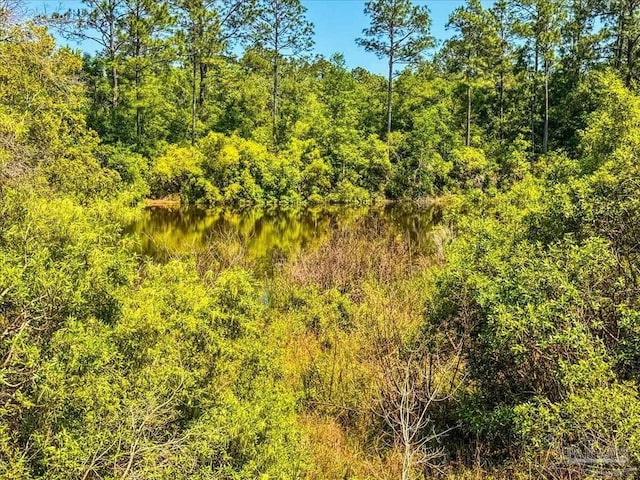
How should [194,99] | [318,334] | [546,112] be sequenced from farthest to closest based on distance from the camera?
[194,99] → [546,112] → [318,334]

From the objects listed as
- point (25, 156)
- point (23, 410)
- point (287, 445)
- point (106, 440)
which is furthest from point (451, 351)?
point (25, 156)

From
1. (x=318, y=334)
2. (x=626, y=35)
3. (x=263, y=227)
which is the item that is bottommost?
(x=318, y=334)

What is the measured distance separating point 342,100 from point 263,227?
57.6 ft

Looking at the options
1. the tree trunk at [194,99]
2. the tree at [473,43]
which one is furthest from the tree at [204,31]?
the tree at [473,43]

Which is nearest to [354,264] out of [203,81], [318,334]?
[318,334]

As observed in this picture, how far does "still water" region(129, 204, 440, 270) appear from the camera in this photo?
1562 centimetres

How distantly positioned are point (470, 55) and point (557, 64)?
5.55 meters

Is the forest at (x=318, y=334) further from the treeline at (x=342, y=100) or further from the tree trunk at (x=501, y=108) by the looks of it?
the tree trunk at (x=501, y=108)

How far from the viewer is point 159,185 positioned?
28.8 m

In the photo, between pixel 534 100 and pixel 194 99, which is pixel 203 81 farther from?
pixel 534 100

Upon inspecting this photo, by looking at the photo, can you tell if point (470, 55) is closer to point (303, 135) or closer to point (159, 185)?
point (303, 135)

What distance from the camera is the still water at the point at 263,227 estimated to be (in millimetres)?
15617

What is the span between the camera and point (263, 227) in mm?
21844

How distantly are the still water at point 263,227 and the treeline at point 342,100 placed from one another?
3525mm
